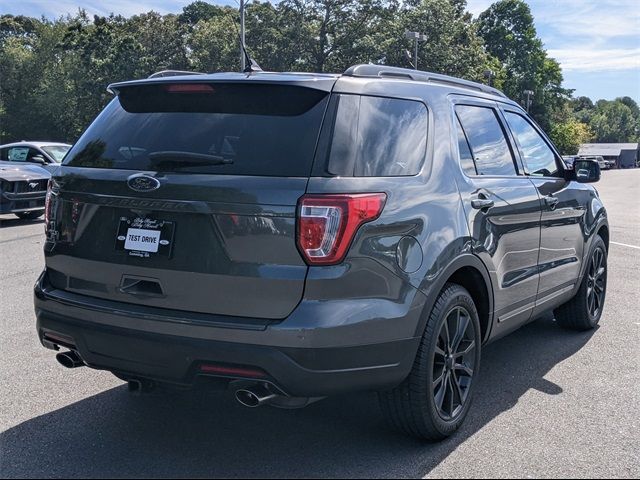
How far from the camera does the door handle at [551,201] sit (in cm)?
465

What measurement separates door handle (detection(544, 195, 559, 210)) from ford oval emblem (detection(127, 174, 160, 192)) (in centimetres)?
281

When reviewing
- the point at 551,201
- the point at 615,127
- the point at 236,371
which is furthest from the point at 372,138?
the point at 615,127

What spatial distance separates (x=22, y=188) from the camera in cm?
1241

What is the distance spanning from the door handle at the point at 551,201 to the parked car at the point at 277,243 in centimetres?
108

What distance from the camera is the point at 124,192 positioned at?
3115 millimetres

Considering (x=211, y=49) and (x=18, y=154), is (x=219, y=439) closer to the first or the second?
(x=18, y=154)

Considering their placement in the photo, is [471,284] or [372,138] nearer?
[372,138]

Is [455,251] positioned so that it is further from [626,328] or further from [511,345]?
[626,328]

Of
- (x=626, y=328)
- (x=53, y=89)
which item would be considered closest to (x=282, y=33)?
(x=53, y=89)

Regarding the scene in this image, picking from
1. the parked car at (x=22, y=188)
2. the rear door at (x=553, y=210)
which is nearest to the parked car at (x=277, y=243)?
the rear door at (x=553, y=210)

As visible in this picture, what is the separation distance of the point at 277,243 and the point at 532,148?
2.77 meters

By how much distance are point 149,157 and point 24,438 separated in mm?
1637

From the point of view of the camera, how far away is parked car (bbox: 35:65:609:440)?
112 inches

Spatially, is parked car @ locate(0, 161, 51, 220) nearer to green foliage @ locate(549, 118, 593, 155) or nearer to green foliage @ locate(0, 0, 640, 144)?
green foliage @ locate(0, 0, 640, 144)
